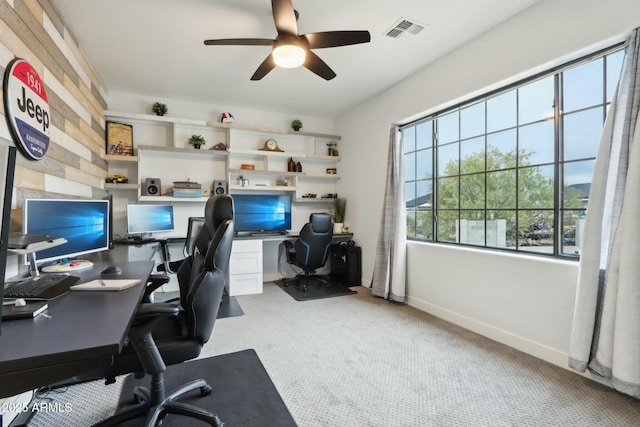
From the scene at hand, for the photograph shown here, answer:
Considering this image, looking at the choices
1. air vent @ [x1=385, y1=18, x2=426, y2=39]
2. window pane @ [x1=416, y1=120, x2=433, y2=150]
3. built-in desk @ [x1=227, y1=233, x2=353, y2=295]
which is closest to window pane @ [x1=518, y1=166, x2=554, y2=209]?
window pane @ [x1=416, y1=120, x2=433, y2=150]

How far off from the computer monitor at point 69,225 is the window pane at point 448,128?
3.21 meters

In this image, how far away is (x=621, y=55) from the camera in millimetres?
1979

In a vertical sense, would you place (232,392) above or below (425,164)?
below

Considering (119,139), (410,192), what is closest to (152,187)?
(119,139)

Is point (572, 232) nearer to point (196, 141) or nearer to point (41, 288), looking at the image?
point (41, 288)

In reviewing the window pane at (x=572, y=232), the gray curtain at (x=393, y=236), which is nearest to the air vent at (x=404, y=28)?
the gray curtain at (x=393, y=236)

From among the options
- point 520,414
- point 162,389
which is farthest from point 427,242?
point 162,389

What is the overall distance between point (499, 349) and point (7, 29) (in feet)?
12.3

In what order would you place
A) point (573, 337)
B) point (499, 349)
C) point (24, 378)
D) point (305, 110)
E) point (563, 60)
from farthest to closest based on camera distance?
point (305, 110) < point (499, 349) < point (563, 60) < point (573, 337) < point (24, 378)

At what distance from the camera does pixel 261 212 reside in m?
4.43

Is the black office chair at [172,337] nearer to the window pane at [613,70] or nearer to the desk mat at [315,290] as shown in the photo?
the desk mat at [315,290]

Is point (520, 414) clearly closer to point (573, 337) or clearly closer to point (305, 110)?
point (573, 337)

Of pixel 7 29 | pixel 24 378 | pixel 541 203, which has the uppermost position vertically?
pixel 7 29

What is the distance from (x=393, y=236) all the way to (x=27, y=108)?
130 inches
